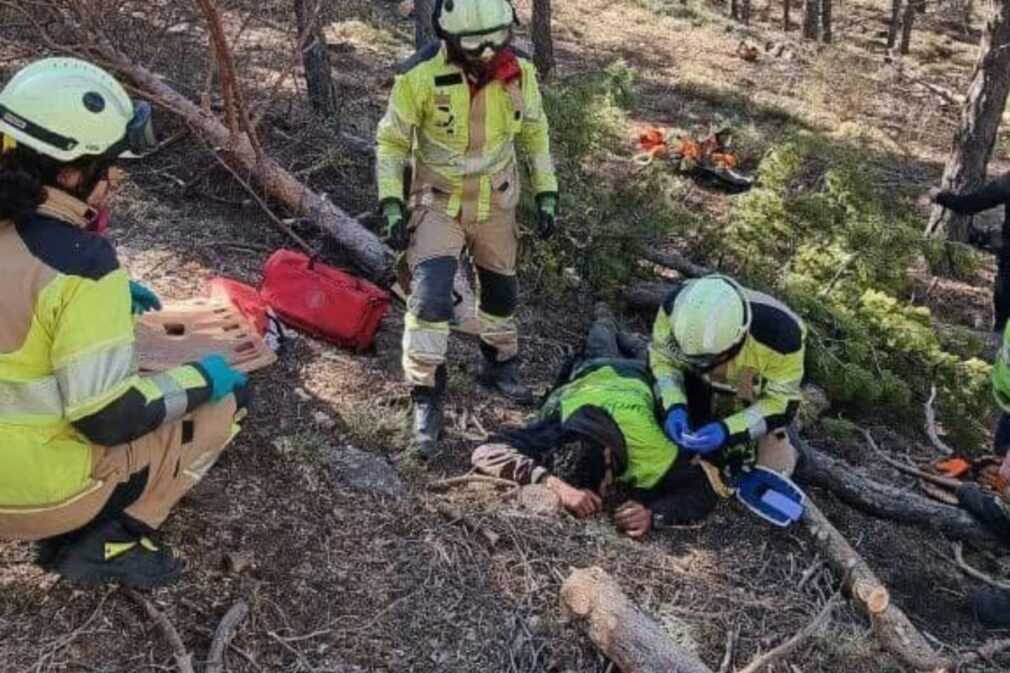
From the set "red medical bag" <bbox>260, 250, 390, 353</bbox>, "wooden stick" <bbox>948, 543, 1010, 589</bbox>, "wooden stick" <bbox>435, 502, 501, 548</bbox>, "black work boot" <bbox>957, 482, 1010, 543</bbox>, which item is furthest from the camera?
"red medical bag" <bbox>260, 250, 390, 353</bbox>

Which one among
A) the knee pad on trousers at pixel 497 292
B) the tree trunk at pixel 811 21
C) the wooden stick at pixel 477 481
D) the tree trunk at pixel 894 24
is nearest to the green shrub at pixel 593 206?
the knee pad on trousers at pixel 497 292

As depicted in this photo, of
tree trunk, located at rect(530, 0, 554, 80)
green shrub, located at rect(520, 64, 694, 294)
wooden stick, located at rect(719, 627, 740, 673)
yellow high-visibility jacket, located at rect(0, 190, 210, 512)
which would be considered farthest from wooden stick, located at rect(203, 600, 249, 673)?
tree trunk, located at rect(530, 0, 554, 80)

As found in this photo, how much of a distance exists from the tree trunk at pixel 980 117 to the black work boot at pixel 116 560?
816cm

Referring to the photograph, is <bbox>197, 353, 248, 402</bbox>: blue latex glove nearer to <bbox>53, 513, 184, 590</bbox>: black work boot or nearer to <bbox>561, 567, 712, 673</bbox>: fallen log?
<bbox>53, 513, 184, 590</bbox>: black work boot

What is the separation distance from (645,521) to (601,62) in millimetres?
11358

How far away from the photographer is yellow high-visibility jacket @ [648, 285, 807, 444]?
4.48 m

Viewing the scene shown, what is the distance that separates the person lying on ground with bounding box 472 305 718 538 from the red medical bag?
1.10 m

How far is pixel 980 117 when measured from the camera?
9.12 meters

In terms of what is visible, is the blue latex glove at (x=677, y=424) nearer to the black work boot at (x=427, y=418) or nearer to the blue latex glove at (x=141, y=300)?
the black work boot at (x=427, y=418)

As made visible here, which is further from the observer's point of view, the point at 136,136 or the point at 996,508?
the point at 996,508

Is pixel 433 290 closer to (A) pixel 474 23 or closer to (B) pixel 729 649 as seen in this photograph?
(A) pixel 474 23

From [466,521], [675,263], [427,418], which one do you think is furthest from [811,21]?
[466,521]

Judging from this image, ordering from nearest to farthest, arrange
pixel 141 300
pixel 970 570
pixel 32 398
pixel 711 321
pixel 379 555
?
pixel 32 398 < pixel 379 555 < pixel 141 300 < pixel 711 321 < pixel 970 570

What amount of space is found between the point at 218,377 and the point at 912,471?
157 inches
